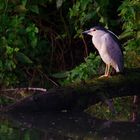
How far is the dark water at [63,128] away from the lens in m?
7.68

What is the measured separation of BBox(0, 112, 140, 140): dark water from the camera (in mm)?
7680

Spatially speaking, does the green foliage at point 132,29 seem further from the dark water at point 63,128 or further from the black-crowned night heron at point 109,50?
the dark water at point 63,128

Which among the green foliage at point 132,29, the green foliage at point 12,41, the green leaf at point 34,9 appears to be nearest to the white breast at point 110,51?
the green foliage at point 132,29

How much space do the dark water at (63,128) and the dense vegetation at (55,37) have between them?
42.2 inches

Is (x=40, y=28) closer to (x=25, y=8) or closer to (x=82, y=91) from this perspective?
(x=25, y=8)

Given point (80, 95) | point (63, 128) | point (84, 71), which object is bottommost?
point (63, 128)

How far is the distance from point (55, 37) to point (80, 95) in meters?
2.44

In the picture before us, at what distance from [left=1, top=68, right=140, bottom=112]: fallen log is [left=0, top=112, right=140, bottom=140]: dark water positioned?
11 cm

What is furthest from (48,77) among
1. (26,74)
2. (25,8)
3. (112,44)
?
(112,44)

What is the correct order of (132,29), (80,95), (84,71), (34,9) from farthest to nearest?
(34,9) < (132,29) < (84,71) < (80,95)

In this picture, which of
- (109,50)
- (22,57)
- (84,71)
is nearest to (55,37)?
(22,57)

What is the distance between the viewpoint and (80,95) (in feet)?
27.2

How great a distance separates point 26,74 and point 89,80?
1.97 meters

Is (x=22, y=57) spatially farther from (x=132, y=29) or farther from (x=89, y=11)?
(x=132, y=29)
